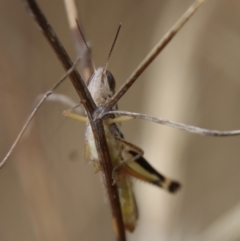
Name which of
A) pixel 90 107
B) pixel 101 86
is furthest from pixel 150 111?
pixel 90 107

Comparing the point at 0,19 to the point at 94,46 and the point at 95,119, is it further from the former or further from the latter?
the point at 95,119

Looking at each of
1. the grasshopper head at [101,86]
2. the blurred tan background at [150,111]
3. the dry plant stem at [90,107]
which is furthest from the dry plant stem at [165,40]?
the blurred tan background at [150,111]

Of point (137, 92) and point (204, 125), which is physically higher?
point (137, 92)

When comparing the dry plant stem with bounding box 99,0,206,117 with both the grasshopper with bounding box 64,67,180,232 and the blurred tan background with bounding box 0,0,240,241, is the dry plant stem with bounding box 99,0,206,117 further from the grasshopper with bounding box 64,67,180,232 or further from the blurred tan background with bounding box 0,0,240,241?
the blurred tan background with bounding box 0,0,240,241

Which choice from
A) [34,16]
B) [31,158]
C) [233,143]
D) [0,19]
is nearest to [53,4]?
[0,19]

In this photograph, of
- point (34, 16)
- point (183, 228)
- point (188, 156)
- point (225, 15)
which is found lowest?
point (183, 228)

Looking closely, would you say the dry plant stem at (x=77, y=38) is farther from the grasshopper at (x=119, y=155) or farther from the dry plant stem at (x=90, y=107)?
the dry plant stem at (x=90, y=107)
